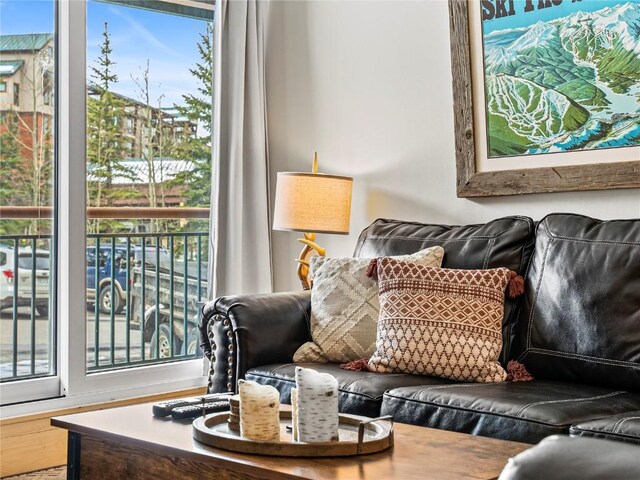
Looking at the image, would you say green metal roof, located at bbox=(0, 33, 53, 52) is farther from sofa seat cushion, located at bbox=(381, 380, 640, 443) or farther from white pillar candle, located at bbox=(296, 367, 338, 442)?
white pillar candle, located at bbox=(296, 367, 338, 442)

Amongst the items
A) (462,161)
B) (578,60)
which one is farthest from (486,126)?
(578,60)

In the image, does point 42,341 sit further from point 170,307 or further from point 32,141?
point 32,141

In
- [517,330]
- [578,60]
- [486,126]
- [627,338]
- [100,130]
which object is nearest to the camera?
[627,338]

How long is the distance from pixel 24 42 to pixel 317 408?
2.56 meters

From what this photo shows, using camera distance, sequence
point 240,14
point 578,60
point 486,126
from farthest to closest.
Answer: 1. point 240,14
2. point 486,126
3. point 578,60

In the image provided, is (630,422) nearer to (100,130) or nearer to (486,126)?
(486,126)

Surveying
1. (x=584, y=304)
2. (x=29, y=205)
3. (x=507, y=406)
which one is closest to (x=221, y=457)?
(x=507, y=406)

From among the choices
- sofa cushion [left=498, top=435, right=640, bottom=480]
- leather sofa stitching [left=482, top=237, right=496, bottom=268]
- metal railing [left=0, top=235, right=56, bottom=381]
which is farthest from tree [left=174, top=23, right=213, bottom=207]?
sofa cushion [left=498, top=435, right=640, bottom=480]

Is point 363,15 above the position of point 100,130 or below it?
above

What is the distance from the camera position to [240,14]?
4.35 metres

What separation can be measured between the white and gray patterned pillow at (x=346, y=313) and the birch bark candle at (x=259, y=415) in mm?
1194

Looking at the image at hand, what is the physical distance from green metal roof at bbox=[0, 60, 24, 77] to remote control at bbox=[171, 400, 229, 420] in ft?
6.75

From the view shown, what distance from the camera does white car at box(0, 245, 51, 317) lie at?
12.1ft

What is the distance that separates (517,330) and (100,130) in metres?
2.15
